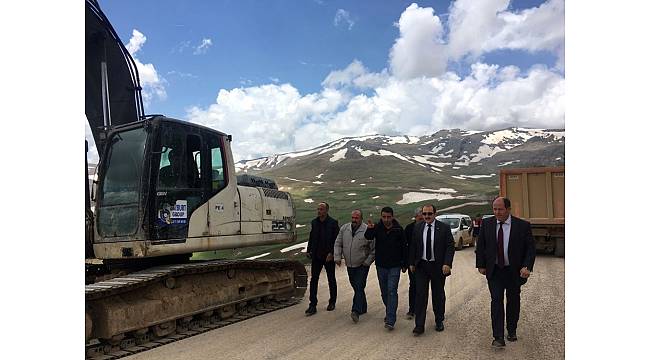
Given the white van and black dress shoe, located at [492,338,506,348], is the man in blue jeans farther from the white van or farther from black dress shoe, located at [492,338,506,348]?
the white van

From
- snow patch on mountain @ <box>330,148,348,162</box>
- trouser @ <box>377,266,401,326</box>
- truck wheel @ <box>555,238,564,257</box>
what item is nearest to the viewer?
trouser @ <box>377,266,401,326</box>

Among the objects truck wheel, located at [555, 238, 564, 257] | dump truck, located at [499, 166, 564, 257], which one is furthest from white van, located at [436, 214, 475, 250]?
truck wheel, located at [555, 238, 564, 257]

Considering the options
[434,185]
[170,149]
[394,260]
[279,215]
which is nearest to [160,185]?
[170,149]

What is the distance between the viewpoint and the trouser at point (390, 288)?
738 cm

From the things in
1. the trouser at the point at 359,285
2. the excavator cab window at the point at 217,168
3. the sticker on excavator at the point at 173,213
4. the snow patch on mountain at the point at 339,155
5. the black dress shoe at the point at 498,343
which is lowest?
the black dress shoe at the point at 498,343

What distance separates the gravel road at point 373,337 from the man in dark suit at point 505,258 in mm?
394

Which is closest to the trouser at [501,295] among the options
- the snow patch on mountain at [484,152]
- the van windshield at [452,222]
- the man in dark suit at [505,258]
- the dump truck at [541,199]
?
the man in dark suit at [505,258]

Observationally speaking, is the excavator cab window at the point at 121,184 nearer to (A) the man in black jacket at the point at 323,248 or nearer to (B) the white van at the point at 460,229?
(A) the man in black jacket at the point at 323,248

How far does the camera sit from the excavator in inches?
261

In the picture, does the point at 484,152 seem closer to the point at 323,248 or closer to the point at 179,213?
the point at 323,248

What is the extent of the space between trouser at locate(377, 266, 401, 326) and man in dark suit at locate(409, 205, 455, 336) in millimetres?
364

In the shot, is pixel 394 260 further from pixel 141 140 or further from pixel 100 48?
→ pixel 100 48

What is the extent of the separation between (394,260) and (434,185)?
63.2 meters

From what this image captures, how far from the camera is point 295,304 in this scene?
9.74 m
